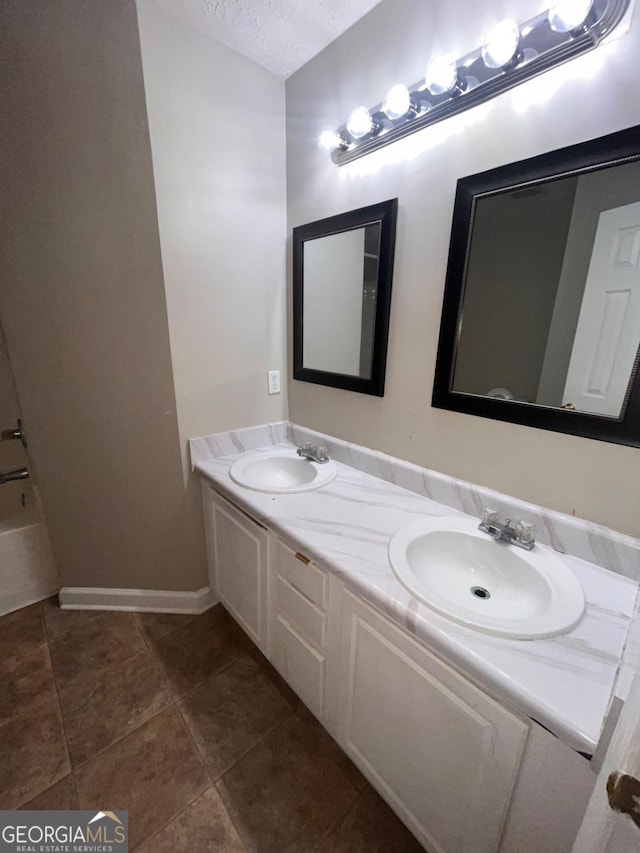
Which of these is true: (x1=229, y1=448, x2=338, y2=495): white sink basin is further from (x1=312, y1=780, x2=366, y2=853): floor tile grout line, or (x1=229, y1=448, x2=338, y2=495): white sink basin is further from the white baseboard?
(x1=312, y1=780, x2=366, y2=853): floor tile grout line

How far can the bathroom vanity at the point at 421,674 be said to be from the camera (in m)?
0.59

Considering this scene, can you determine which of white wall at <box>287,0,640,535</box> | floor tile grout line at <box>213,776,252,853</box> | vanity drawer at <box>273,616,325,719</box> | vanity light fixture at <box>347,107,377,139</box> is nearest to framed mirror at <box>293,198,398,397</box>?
white wall at <box>287,0,640,535</box>

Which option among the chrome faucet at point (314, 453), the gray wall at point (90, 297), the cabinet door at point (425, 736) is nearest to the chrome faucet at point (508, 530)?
the cabinet door at point (425, 736)

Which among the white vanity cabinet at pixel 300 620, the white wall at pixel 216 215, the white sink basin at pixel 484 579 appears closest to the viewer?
the white sink basin at pixel 484 579

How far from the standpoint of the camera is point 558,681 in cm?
60

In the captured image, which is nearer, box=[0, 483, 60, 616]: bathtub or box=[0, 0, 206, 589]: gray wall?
box=[0, 0, 206, 589]: gray wall

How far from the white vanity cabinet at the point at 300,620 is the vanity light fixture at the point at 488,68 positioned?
1351mm

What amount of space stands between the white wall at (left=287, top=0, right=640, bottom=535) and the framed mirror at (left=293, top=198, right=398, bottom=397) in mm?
47

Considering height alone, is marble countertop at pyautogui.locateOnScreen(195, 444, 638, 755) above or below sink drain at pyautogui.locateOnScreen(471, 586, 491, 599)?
above

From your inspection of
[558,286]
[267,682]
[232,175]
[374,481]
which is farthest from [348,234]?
[267,682]

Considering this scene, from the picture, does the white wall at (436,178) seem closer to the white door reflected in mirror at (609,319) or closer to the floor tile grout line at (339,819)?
the white door reflected in mirror at (609,319)

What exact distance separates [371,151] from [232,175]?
0.57 m

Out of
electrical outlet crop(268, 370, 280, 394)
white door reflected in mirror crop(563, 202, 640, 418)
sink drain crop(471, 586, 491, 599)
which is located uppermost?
white door reflected in mirror crop(563, 202, 640, 418)

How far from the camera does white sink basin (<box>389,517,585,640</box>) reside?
2.30 ft
